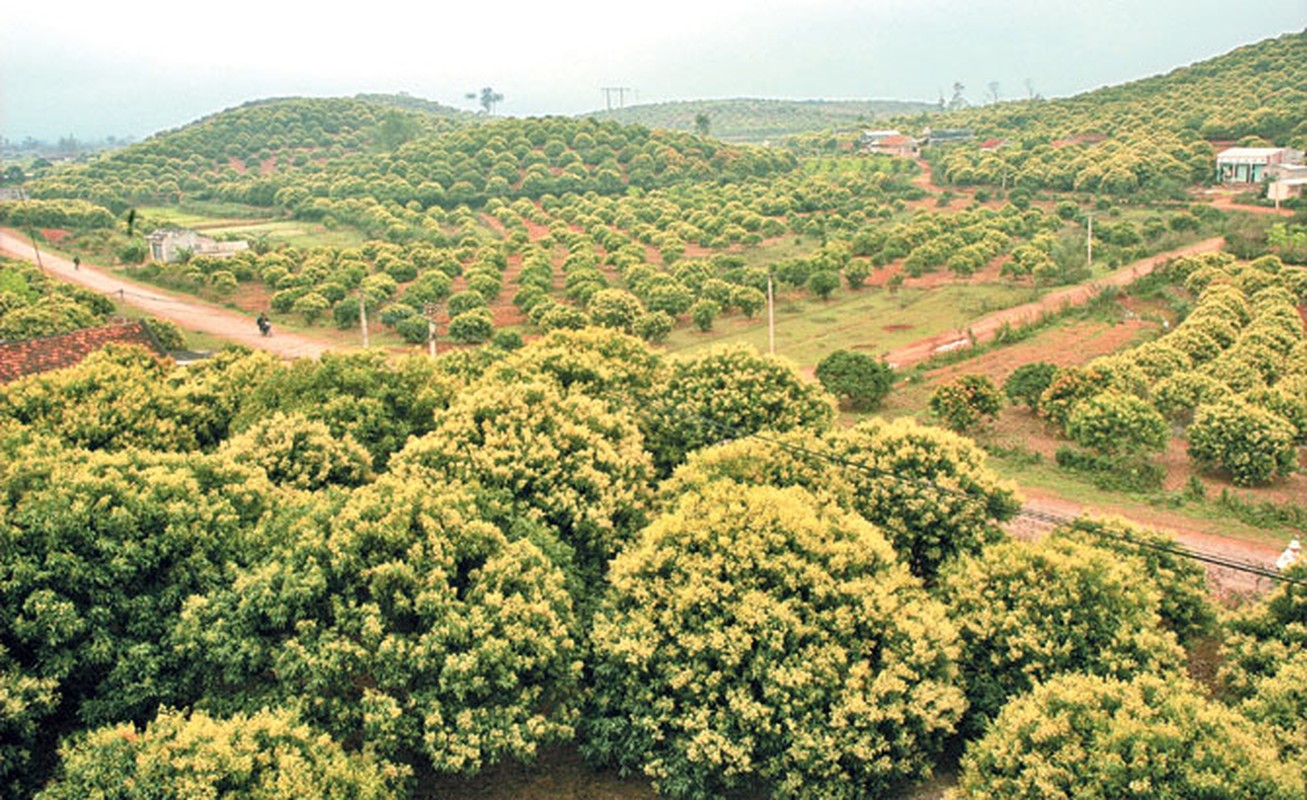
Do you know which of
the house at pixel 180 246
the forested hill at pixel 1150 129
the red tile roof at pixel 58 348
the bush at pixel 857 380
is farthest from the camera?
the forested hill at pixel 1150 129

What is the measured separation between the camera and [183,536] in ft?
36.0

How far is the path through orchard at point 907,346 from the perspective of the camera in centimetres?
1564

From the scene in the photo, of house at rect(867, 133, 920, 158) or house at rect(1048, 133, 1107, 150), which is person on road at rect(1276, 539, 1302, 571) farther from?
house at rect(867, 133, 920, 158)

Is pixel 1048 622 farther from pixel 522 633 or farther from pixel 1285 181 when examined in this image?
pixel 1285 181

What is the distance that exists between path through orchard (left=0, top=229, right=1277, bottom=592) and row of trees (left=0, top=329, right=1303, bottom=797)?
4.23 metres

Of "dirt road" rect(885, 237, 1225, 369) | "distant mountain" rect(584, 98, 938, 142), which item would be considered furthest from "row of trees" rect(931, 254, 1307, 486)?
"distant mountain" rect(584, 98, 938, 142)

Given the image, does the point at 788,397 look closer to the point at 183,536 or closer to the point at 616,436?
the point at 616,436

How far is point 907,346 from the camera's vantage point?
31.9 m

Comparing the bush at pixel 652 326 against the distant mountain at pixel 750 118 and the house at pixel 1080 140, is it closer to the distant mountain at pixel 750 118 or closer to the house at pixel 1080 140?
the house at pixel 1080 140

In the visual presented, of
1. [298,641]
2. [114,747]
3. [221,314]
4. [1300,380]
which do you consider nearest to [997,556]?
[298,641]

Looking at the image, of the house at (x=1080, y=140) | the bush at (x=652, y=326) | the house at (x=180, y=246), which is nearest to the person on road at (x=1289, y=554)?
the bush at (x=652, y=326)

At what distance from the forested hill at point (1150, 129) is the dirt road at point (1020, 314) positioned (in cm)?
2080

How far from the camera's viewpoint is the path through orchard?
15641 mm

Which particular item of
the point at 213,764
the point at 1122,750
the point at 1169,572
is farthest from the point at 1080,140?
the point at 213,764
